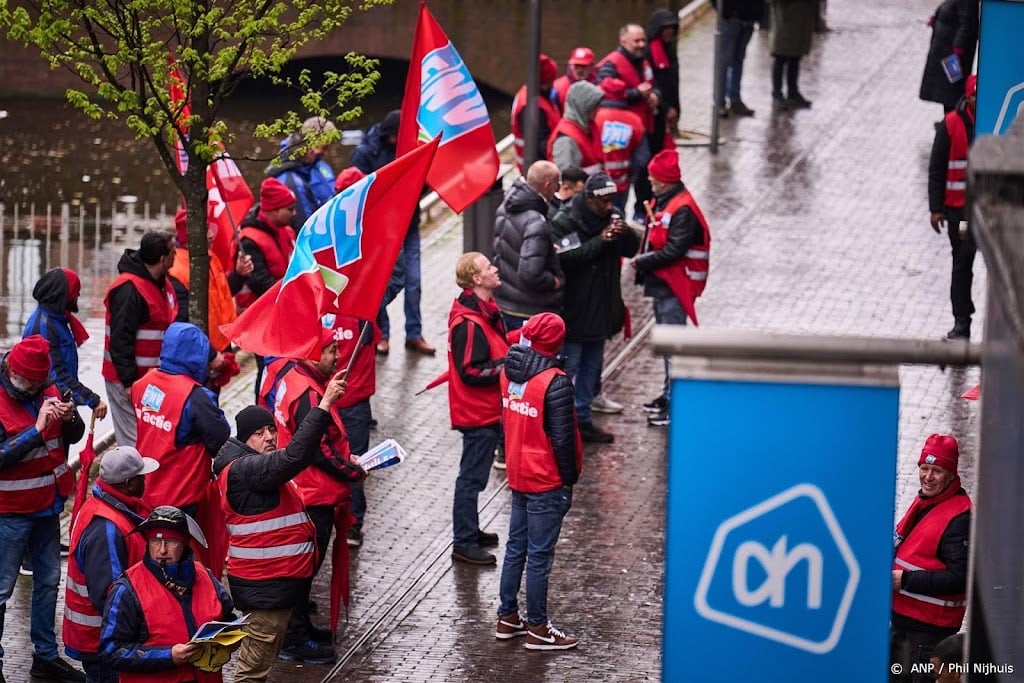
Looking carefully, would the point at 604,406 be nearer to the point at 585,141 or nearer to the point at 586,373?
the point at 586,373

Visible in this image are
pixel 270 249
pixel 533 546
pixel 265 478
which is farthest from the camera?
pixel 270 249

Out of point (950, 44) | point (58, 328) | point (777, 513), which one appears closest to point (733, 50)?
point (950, 44)

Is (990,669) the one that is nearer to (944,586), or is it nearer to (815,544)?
(815,544)

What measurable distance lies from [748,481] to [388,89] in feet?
89.4

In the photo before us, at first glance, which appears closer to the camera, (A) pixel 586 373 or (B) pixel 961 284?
(A) pixel 586 373

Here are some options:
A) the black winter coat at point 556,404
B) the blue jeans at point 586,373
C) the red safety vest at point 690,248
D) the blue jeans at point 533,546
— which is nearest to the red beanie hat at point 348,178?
the blue jeans at point 586,373

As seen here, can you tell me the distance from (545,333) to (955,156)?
19.2ft

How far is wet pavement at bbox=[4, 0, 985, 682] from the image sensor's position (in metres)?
10.0

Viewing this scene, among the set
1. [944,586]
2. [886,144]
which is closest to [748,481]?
[944,586]

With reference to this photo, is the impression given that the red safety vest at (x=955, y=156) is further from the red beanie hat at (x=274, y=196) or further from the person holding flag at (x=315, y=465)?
the person holding flag at (x=315, y=465)

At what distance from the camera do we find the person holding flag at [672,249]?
1281cm

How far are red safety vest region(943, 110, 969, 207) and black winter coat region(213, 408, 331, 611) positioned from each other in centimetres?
683

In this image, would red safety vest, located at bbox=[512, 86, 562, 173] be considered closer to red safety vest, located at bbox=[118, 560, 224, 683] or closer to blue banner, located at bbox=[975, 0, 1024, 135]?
blue banner, located at bbox=[975, 0, 1024, 135]

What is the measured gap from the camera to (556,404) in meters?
9.51
